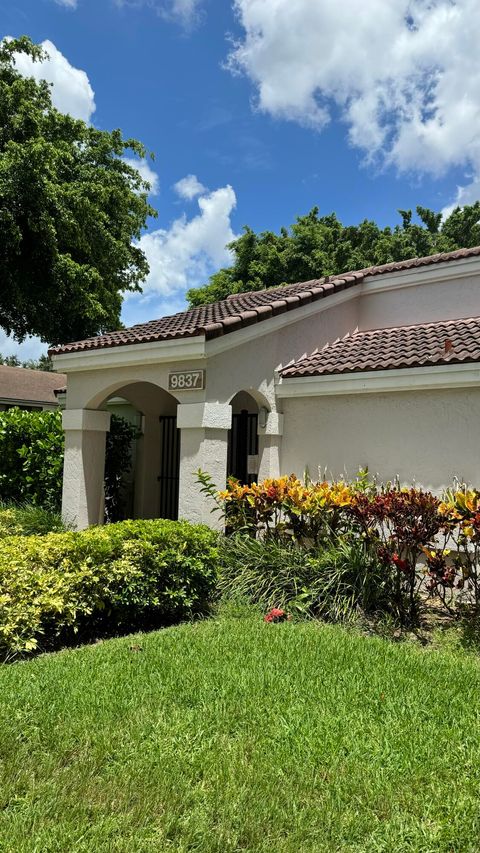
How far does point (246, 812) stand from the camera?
292 centimetres

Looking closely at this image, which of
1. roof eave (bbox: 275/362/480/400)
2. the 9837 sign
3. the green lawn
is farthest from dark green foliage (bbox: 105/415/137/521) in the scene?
the green lawn

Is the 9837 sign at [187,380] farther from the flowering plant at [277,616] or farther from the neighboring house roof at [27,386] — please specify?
the neighboring house roof at [27,386]

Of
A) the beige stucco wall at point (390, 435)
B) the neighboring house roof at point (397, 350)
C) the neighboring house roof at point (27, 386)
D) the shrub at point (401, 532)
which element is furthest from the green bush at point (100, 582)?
the neighboring house roof at point (27, 386)

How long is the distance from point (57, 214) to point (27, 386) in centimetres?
1505

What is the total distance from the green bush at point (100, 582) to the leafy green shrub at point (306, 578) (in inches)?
16.1

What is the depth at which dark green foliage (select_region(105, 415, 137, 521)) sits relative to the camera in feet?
38.8

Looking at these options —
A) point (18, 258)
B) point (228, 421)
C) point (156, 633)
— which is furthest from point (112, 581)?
point (18, 258)

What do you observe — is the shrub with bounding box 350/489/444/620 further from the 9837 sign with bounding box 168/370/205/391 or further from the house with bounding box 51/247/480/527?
the 9837 sign with bounding box 168/370/205/391

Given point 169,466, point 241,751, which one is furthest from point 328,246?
point 241,751

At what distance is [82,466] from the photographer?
9914 millimetres

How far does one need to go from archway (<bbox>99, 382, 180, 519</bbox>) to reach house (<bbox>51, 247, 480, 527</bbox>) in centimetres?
5

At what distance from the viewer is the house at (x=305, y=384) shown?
804cm

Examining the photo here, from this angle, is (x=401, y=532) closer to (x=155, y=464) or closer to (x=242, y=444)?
(x=242, y=444)

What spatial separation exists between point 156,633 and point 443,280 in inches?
337
